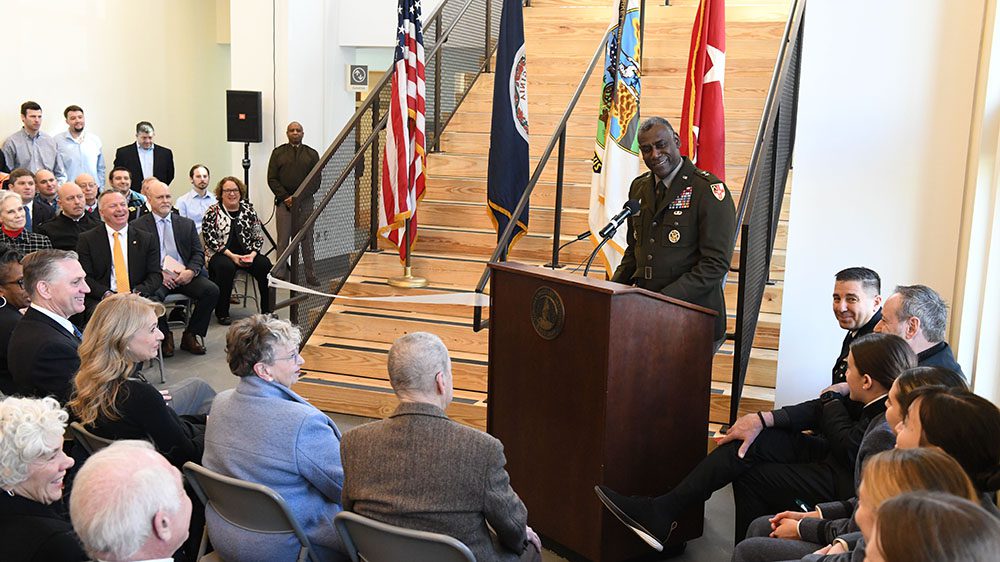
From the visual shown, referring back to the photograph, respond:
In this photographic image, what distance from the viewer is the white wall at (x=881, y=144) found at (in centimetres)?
429

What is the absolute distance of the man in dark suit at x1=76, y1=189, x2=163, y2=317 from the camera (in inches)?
247

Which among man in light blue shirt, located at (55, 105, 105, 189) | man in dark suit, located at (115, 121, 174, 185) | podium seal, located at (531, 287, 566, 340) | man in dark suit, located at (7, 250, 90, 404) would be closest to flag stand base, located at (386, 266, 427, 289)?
man in dark suit, located at (7, 250, 90, 404)

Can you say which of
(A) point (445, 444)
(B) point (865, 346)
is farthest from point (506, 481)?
(B) point (865, 346)

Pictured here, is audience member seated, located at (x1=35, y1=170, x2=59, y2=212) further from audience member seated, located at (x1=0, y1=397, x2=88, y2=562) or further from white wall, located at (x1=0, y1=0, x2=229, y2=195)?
audience member seated, located at (x1=0, y1=397, x2=88, y2=562)

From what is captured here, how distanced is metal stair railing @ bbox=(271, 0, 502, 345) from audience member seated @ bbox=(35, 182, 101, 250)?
168cm

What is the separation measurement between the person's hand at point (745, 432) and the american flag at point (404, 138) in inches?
126

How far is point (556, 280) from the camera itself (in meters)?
3.33

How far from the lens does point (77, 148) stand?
9359 mm

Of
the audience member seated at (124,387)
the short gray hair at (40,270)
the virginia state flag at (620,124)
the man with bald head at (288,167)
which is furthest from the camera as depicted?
the man with bald head at (288,167)

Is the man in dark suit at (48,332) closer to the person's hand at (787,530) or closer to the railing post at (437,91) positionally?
the person's hand at (787,530)

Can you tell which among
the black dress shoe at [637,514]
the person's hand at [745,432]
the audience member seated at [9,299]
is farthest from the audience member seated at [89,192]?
the person's hand at [745,432]

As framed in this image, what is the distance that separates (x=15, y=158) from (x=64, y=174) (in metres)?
0.44

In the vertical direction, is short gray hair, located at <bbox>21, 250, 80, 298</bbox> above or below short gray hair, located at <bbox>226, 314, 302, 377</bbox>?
above

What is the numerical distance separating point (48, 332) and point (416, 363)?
1.99 meters
